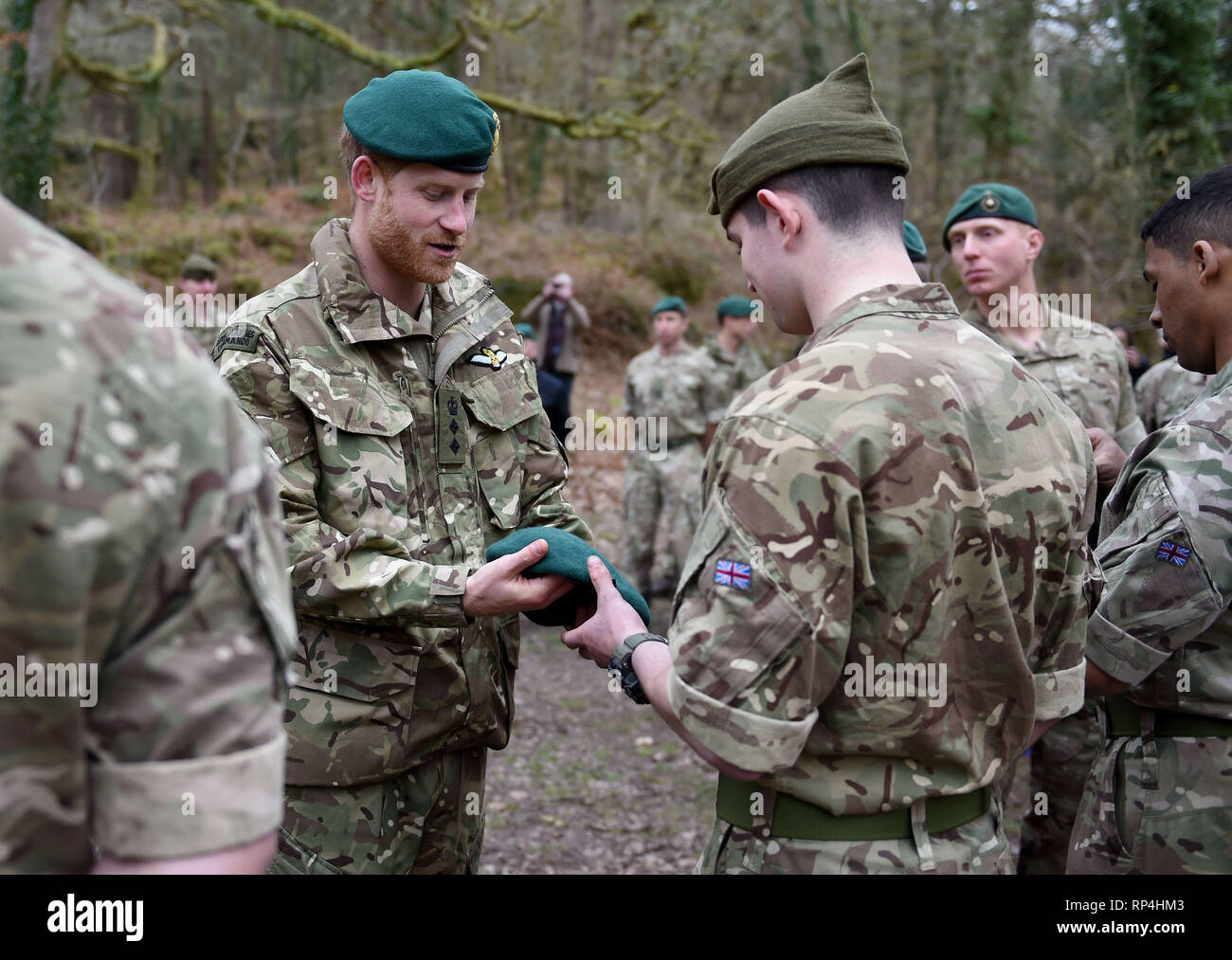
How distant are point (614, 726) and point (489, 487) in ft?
13.5

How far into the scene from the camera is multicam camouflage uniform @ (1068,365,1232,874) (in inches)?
99.1

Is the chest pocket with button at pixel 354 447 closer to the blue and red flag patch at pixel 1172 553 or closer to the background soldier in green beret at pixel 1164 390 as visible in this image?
the blue and red flag patch at pixel 1172 553

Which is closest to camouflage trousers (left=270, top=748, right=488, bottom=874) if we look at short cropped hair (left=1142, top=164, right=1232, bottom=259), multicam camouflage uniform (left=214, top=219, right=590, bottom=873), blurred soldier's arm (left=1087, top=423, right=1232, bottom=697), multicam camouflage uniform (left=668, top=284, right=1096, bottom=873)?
multicam camouflage uniform (left=214, top=219, right=590, bottom=873)

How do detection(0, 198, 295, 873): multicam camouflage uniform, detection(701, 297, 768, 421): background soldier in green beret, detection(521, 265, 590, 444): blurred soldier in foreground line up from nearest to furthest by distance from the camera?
1. detection(0, 198, 295, 873): multicam camouflage uniform
2. detection(701, 297, 768, 421): background soldier in green beret
3. detection(521, 265, 590, 444): blurred soldier in foreground

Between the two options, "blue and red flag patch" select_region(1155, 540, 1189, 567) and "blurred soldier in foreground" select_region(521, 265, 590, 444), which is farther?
"blurred soldier in foreground" select_region(521, 265, 590, 444)

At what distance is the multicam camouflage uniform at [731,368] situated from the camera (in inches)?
389

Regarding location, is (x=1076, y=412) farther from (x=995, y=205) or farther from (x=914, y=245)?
(x=995, y=205)

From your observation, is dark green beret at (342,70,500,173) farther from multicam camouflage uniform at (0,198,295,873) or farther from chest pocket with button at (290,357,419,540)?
multicam camouflage uniform at (0,198,295,873)

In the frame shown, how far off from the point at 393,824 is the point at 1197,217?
2628mm

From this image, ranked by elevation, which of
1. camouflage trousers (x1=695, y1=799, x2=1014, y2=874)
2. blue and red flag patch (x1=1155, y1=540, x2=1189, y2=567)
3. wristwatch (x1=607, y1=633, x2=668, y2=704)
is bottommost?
camouflage trousers (x1=695, y1=799, x2=1014, y2=874)

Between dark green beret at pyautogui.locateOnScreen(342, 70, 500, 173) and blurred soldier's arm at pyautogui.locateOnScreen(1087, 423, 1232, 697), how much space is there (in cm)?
187

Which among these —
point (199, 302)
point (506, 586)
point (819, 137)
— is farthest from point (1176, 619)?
point (199, 302)

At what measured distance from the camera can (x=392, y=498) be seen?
108 inches

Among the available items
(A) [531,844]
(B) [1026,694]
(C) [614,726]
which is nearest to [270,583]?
(B) [1026,694]
